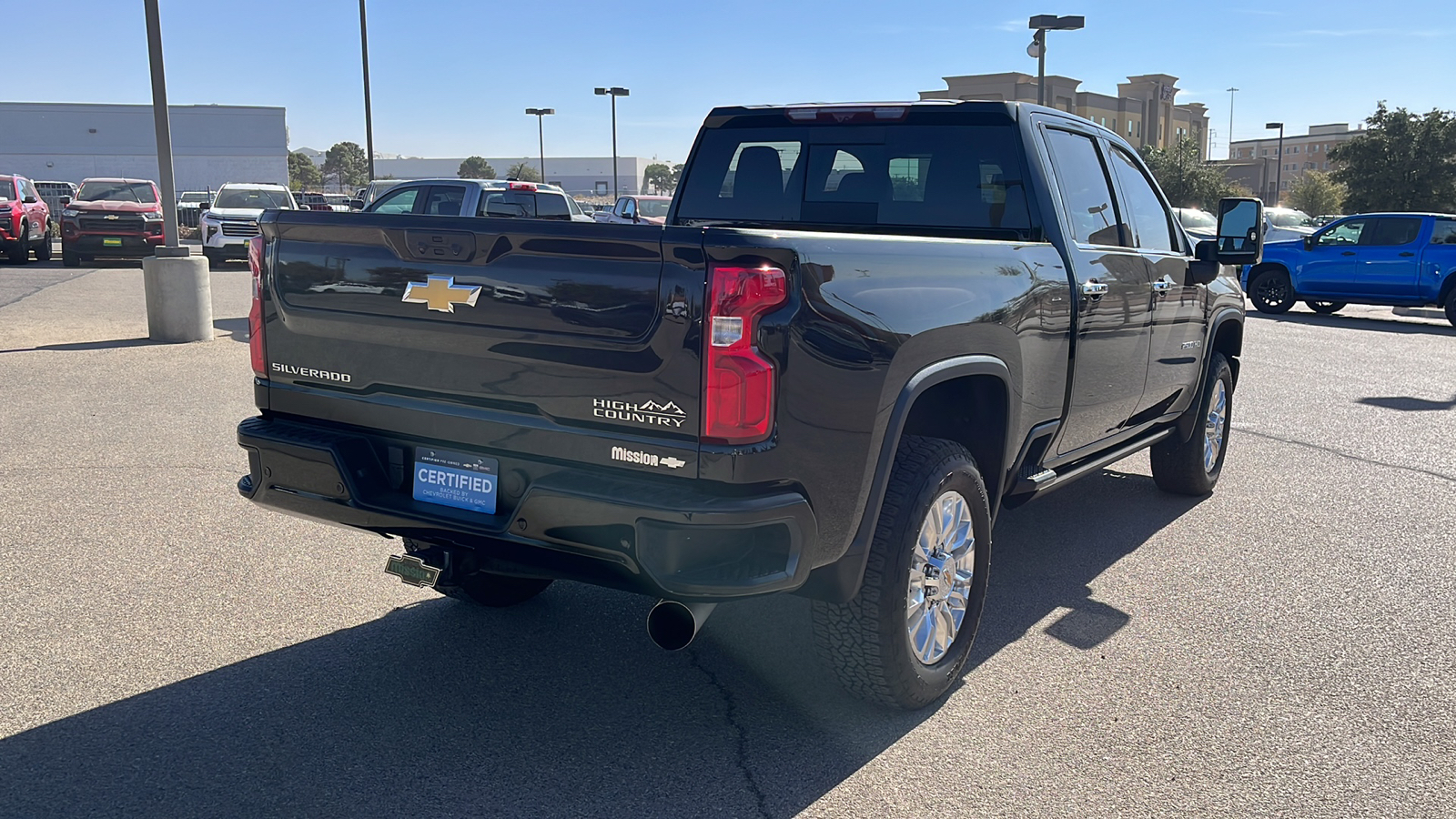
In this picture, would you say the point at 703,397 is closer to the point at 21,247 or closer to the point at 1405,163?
the point at 21,247

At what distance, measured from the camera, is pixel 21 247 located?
23422 millimetres

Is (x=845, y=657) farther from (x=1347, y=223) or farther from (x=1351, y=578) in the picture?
(x=1347, y=223)

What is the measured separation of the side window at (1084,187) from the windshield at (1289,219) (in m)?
27.9

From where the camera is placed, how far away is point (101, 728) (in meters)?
3.47

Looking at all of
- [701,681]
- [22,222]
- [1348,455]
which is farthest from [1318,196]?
[701,681]

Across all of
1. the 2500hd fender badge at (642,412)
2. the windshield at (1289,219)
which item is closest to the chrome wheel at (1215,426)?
the 2500hd fender badge at (642,412)

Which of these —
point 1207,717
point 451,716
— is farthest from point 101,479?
point 1207,717

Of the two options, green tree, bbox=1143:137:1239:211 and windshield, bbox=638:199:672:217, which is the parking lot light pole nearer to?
windshield, bbox=638:199:672:217

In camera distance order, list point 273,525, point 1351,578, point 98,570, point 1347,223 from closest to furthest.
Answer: point 98,570, point 1351,578, point 273,525, point 1347,223

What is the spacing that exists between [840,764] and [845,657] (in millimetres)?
325

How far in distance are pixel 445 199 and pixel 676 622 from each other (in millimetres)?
12968

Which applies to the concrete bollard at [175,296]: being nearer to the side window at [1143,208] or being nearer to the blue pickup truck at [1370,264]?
the side window at [1143,208]

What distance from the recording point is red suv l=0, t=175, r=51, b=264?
2284 cm

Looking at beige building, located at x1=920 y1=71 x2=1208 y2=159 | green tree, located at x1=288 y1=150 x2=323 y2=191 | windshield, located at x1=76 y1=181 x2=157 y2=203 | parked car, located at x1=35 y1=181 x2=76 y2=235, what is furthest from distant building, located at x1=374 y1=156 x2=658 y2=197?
windshield, located at x1=76 y1=181 x2=157 y2=203
